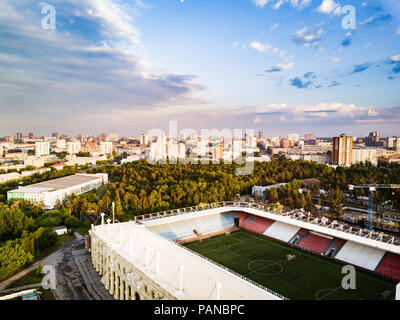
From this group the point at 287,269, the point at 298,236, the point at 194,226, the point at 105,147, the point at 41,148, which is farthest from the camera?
the point at 105,147

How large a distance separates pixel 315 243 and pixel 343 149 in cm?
4035

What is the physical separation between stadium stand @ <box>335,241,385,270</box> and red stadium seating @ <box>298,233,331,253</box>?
920 millimetres

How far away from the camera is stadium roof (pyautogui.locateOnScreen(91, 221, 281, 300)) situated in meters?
7.58

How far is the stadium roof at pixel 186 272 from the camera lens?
7578mm

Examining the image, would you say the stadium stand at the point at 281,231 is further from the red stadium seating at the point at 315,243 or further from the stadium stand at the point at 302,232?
the red stadium seating at the point at 315,243

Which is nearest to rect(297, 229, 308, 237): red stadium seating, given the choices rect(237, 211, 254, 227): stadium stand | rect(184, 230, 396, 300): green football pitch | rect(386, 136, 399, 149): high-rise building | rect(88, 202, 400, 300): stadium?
rect(88, 202, 400, 300): stadium

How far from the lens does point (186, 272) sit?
8742mm

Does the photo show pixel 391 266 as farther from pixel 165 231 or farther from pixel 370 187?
pixel 370 187

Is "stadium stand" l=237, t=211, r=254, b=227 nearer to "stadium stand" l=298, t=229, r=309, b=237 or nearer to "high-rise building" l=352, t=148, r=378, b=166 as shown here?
"stadium stand" l=298, t=229, r=309, b=237

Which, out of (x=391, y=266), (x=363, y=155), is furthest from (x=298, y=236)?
(x=363, y=155)
